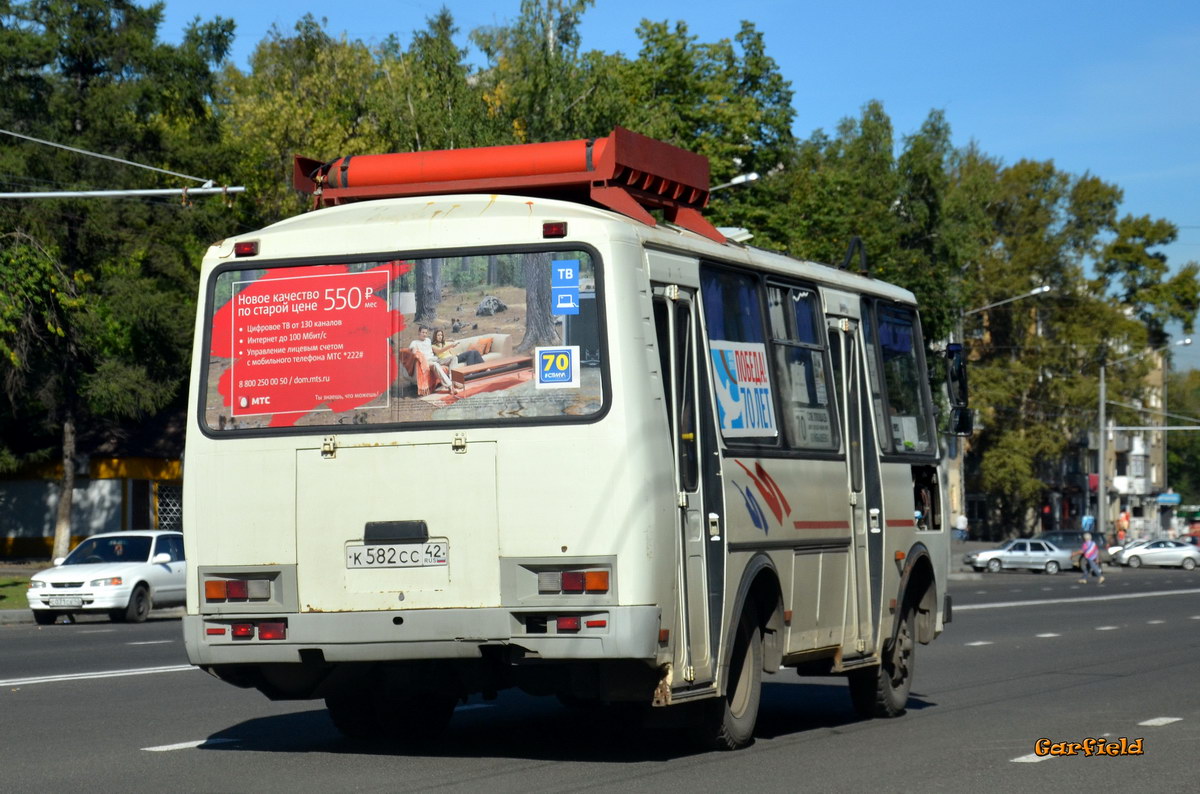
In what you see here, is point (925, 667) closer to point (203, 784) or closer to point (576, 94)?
point (203, 784)

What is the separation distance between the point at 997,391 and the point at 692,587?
2720 inches

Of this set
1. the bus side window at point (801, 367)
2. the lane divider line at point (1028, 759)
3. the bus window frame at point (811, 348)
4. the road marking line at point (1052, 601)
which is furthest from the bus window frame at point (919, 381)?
the road marking line at point (1052, 601)

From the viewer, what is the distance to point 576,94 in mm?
41969

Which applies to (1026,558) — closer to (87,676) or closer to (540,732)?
(87,676)

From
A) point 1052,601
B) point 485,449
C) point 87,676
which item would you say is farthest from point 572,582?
point 1052,601

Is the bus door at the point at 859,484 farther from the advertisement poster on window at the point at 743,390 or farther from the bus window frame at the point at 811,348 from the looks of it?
the advertisement poster on window at the point at 743,390

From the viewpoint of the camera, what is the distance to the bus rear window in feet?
29.8

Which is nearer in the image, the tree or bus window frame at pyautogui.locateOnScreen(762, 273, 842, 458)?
bus window frame at pyautogui.locateOnScreen(762, 273, 842, 458)

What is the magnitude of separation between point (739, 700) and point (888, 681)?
2.66 meters

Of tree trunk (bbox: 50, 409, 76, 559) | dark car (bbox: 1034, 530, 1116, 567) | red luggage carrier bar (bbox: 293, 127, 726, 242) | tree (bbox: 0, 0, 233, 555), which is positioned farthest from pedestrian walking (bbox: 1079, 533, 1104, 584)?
red luggage carrier bar (bbox: 293, 127, 726, 242)

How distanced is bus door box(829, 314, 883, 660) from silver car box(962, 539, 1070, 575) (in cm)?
4935

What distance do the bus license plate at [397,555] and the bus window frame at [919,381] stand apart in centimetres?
443

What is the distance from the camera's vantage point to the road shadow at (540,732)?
10180 millimetres

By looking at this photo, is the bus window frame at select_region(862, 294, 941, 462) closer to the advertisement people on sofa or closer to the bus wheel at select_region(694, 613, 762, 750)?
the bus wheel at select_region(694, 613, 762, 750)
